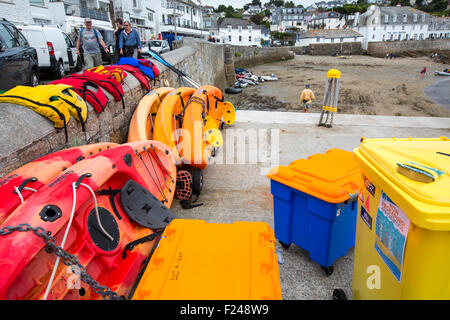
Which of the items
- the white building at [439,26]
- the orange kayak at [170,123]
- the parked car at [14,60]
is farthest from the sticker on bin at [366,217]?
the white building at [439,26]

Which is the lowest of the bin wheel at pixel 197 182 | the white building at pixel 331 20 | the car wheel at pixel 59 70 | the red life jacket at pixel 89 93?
the bin wheel at pixel 197 182

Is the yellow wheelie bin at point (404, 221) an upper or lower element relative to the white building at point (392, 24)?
lower

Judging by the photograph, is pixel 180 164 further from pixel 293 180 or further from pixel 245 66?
pixel 245 66

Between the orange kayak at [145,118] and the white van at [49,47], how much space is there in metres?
6.32

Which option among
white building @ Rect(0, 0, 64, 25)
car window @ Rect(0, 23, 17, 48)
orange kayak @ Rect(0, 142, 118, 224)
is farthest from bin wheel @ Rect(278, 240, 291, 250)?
white building @ Rect(0, 0, 64, 25)

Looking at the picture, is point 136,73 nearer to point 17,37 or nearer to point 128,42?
point 128,42

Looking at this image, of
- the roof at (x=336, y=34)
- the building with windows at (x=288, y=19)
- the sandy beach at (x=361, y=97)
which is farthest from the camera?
the building with windows at (x=288, y=19)

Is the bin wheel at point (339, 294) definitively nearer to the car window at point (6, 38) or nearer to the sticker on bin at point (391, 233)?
the sticker on bin at point (391, 233)

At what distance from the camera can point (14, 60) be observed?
5.57 meters

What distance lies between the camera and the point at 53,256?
2.06 m

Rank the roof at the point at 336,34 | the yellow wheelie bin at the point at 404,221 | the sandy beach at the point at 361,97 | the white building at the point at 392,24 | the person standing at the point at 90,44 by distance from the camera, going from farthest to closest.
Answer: the white building at the point at 392,24 < the roof at the point at 336,34 < the sandy beach at the point at 361,97 < the person standing at the point at 90,44 < the yellow wheelie bin at the point at 404,221

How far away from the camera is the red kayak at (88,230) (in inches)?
65.0
